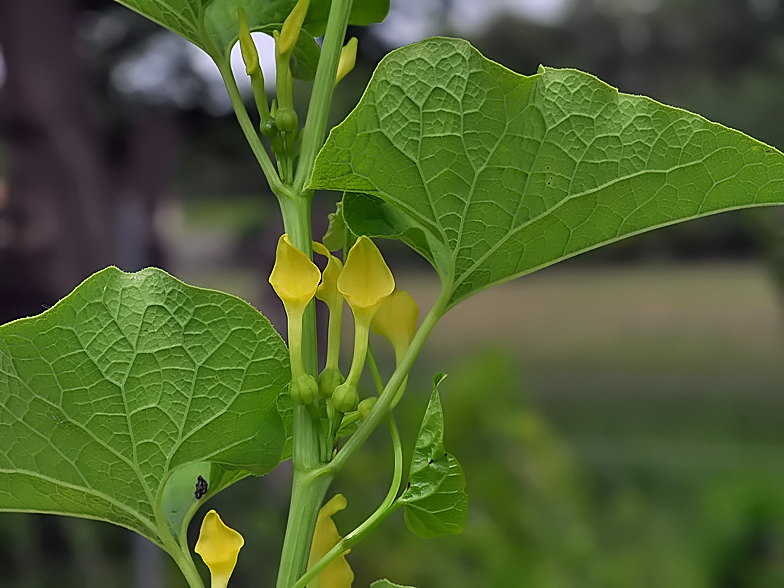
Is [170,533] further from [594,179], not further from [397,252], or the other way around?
[397,252]

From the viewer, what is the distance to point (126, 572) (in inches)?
50.3

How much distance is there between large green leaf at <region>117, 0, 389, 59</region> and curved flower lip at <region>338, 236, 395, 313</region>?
0.06m

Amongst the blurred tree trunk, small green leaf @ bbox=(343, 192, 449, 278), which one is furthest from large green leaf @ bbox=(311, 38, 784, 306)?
the blurred tree trunk

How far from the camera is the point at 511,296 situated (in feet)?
4.72

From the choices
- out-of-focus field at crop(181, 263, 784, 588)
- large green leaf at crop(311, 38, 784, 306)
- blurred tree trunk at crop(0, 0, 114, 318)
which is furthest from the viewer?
blurred tree trunk at crop(0, 0, 114, 318)

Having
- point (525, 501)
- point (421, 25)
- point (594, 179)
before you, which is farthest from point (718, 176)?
point (421, 25)

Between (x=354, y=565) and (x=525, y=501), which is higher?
(x=525, y=501)

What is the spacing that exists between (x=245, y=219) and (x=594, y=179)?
52.7 inches

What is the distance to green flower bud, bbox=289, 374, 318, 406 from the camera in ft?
0.39

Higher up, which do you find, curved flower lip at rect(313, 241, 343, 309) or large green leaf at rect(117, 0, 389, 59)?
large green leaf at rect(117, 0, 389, 59)

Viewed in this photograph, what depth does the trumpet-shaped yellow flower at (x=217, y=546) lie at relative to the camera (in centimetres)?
13

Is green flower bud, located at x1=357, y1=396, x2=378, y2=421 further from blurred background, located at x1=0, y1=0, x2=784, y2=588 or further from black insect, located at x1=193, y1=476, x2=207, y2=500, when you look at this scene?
blurred background, located at x1=0, y1=0, x2=784, y2=588

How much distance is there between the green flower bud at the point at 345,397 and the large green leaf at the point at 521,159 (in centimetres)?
3

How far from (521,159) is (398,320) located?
4cm
